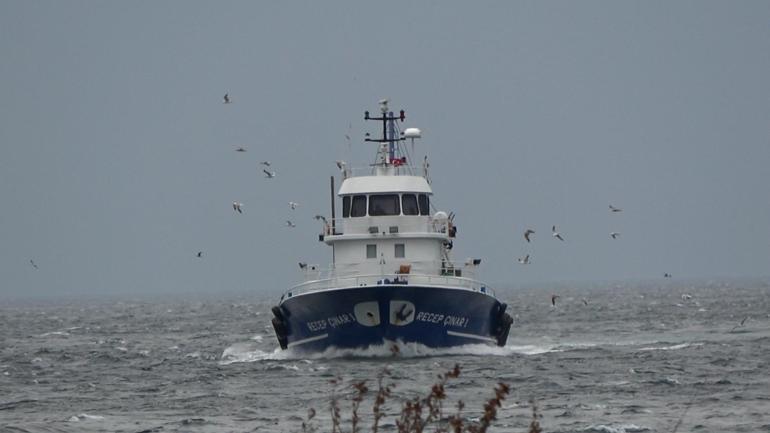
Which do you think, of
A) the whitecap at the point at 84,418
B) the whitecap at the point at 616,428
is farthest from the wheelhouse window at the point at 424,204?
the whitecap at the point at 616,428

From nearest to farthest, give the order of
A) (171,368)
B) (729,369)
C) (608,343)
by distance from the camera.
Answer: (729,369), (171,368), (608,343)

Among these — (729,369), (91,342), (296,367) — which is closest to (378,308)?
(296,367)

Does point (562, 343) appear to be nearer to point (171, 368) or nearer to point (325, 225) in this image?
point (325, 225)

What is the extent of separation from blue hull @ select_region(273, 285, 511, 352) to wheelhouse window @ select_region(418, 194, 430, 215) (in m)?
3.65

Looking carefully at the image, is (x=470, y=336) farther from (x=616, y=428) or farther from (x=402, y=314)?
(x=616, y=428)

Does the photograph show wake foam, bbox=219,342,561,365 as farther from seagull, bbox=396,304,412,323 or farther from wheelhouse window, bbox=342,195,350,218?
wheelhouse window, bbox=342,195,350,218

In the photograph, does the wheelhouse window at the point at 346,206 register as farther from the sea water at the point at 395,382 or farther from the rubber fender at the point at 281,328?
the sea water at the point at 395,382

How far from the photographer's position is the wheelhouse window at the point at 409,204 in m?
47.4

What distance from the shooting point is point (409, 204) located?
→ 47.5 metres

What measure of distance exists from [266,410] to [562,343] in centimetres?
2589

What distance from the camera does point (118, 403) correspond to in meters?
35.0

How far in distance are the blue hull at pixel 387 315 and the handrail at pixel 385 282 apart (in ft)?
1.47

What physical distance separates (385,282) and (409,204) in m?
4.88

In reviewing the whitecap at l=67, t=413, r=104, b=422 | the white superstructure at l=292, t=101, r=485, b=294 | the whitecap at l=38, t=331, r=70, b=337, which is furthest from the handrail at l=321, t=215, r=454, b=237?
the whitecap at l=38, t=331, r=70, b=337
